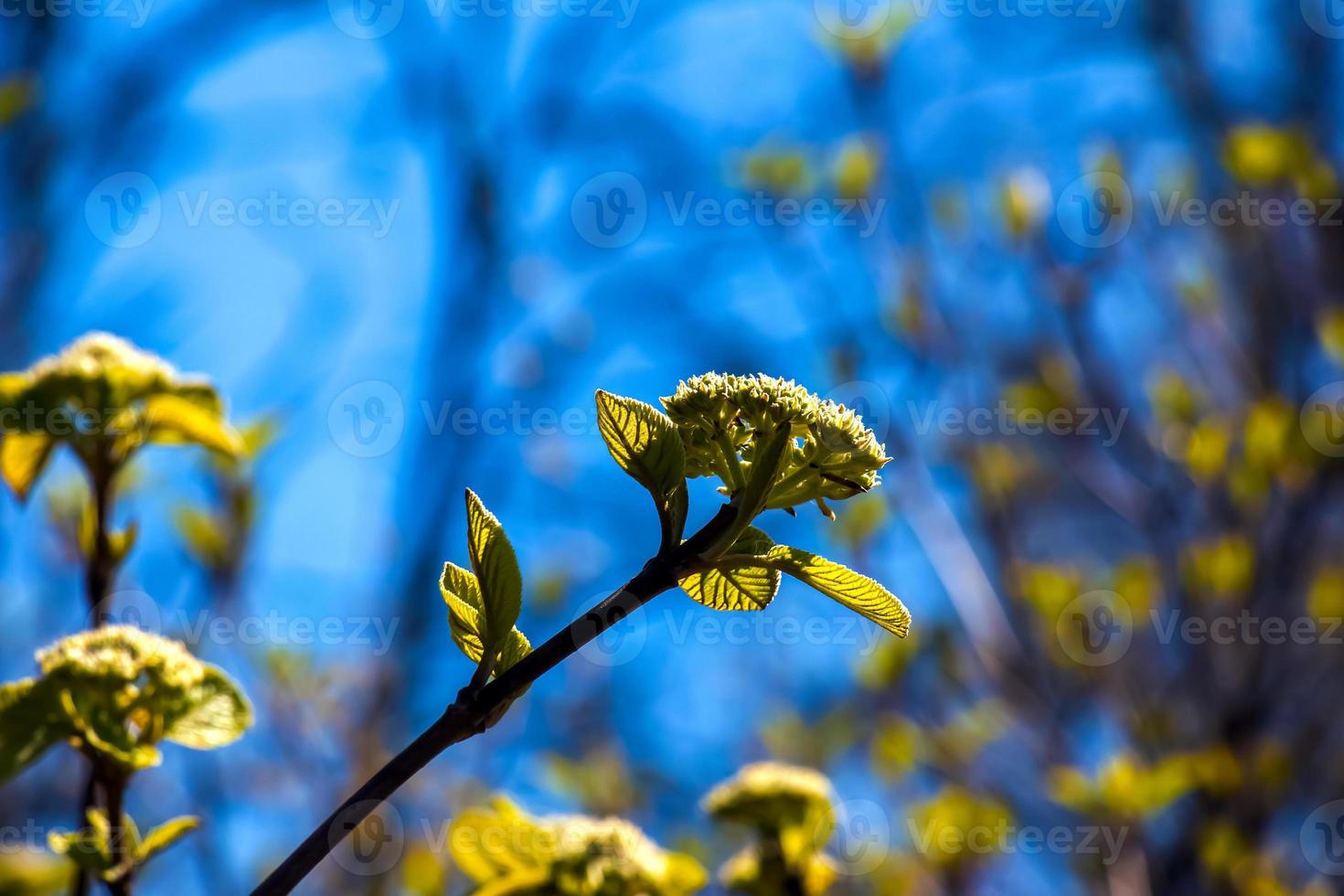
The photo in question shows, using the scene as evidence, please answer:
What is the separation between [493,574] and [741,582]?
9.8 inches

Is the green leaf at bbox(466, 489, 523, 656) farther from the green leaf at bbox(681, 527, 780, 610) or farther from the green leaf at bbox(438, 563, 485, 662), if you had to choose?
the green leaf at bbox(681, 527, 780, 610)

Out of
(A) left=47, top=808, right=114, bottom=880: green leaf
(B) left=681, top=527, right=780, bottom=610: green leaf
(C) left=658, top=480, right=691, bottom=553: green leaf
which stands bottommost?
(A) left=47, top=808, right=114, bottom=880: green leaf

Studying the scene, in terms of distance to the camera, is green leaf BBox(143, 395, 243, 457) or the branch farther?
green leaf BBox(143, 395, 243, 457)

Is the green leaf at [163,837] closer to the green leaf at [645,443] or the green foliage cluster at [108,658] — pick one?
the green foliage cluster at [108,658]

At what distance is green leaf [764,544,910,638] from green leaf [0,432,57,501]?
1.29 m

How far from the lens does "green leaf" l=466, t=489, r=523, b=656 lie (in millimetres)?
1054

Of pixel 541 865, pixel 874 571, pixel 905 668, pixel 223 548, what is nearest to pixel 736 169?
pixel 874 571

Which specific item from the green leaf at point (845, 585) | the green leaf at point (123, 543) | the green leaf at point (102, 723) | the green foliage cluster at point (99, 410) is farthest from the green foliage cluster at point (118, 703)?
the green leaf at point (845, 585)

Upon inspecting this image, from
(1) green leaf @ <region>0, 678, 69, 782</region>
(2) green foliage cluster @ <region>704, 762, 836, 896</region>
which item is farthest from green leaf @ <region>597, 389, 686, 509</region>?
(2) green foliage cluster @ <region>704, 762, 836, 896</region>

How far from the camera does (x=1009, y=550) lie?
4.29 meters

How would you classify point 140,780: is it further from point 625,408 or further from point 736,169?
point 625,408

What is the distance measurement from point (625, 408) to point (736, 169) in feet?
15.2

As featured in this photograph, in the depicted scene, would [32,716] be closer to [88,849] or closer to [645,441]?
[88,849]

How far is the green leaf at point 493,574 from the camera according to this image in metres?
1.05
